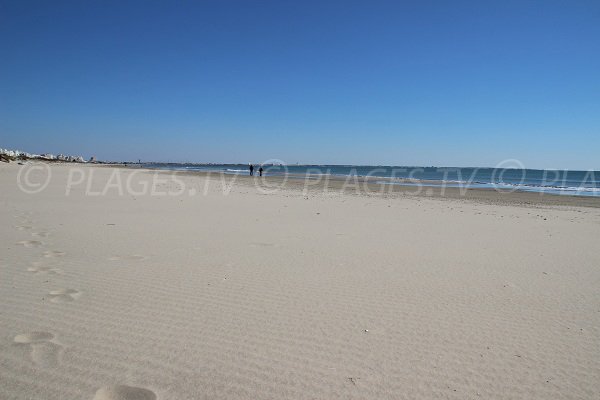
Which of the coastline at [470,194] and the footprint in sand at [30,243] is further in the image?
the coastline at [470,194]

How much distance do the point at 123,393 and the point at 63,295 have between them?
6.10 ft

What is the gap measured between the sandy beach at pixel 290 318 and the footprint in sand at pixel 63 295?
0.02 m

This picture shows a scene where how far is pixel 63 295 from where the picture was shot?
3445mm

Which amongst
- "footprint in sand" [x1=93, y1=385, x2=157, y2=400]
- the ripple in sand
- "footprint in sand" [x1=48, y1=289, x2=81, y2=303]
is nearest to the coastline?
"footprint in sand" [x1=48, y1=289, x2=81, y2=303]

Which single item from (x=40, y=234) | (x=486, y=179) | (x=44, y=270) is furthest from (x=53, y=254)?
(x=486, y=179)

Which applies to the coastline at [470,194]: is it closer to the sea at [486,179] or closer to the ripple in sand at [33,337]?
the sea at [486,179]

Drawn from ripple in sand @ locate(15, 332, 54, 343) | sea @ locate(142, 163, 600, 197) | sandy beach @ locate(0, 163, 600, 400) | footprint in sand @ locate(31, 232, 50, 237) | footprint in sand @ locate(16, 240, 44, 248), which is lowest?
footprint in sand @ locate(31, 232, 50, 237)

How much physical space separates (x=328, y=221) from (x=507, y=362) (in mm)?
6416

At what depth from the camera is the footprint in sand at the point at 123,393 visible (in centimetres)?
206

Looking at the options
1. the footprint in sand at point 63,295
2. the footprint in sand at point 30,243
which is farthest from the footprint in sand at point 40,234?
the footprint in sand at point 63,295

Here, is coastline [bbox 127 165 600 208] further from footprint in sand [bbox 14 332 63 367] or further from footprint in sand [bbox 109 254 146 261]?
A: footprint in sand [bbox 14 332 63 367]

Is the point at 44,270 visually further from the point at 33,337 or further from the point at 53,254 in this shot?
the point at 33,337

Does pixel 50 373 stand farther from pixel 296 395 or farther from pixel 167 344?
pixel 296 395

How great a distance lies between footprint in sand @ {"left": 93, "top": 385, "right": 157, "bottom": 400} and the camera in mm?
2059
